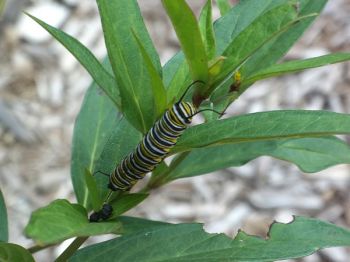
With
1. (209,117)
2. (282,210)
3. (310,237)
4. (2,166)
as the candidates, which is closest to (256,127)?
(209,117)

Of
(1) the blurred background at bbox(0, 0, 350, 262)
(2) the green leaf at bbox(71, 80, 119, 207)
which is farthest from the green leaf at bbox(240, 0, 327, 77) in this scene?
(1) the blurred background at bbox(0, 0, 350, 262)

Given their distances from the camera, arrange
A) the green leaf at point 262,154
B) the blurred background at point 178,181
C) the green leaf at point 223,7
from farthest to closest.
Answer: the blurred background at point 178,181, the green leaf at point 262,154, the green leaf at point 223,7

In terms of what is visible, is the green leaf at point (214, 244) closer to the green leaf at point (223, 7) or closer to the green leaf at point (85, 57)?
the green leaf at point (85, 57)

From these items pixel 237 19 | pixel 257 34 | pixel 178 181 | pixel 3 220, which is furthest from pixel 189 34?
pixel 178 181

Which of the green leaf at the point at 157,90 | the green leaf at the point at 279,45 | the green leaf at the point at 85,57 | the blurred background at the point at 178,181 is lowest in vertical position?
the blurred background at the point at 178,181

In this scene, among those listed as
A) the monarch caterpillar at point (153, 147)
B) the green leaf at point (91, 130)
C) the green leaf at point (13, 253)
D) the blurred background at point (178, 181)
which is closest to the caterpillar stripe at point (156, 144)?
the monarch caterpillar at point (153, 147)

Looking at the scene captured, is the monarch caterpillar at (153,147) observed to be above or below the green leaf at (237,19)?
below

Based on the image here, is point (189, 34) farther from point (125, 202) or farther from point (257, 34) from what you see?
point (125, 202)
